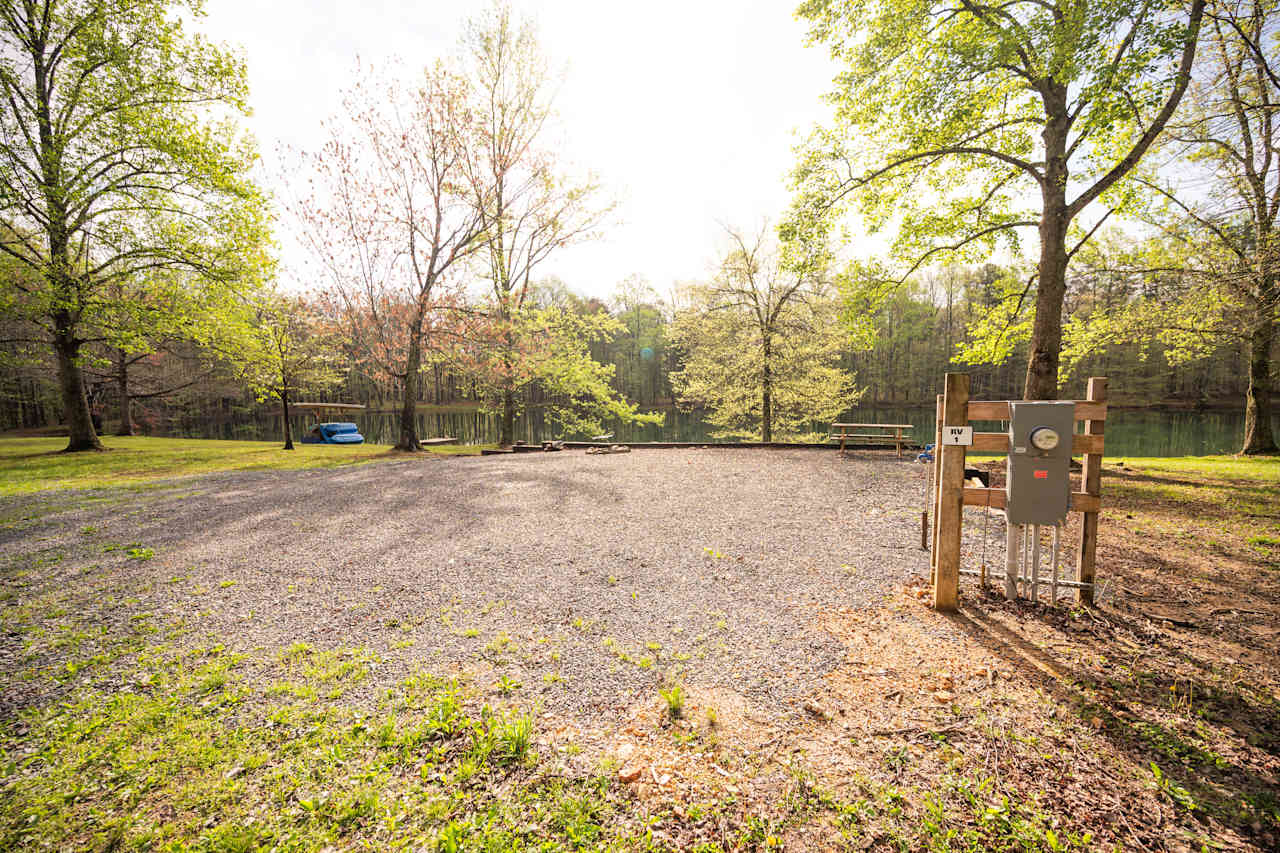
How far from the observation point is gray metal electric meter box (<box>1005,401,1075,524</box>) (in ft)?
11.7

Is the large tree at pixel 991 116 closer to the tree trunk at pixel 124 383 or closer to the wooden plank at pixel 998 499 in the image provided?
the wooden plank at pixel 998 499

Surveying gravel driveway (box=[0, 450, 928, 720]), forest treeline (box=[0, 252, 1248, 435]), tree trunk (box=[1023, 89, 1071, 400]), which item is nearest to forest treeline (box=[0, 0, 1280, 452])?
tree trunk (box=[1023, 89, 1071, 400])

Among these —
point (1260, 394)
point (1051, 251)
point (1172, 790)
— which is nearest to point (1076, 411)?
point (1172, 790)

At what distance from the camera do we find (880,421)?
4062cm

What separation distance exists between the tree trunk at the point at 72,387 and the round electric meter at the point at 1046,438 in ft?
72.1

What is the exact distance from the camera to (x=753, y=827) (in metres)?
1.91

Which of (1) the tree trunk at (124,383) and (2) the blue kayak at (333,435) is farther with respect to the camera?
(2) the blue kayak at (333,435)

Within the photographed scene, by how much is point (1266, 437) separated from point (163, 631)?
2327cm

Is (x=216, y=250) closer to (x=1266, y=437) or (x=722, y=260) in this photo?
(x=722, y=260)

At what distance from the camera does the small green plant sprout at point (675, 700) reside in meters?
2.61

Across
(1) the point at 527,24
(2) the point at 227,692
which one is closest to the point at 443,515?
(2) the point at 227,692

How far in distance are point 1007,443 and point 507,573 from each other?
4792mm

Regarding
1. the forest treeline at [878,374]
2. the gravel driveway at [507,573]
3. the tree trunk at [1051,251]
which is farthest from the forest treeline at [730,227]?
the forest treeline at [878,374]

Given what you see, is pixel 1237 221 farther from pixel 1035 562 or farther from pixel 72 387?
pixel 72 387
